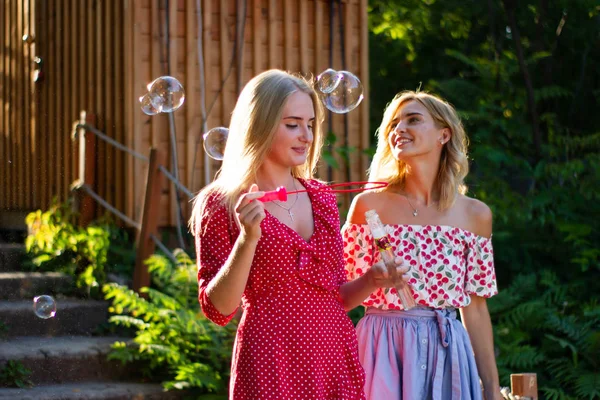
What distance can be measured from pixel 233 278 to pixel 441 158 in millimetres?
1423

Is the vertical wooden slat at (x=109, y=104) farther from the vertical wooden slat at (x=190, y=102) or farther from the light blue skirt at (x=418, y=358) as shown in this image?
the light blue skirt at (x=418, y=358)

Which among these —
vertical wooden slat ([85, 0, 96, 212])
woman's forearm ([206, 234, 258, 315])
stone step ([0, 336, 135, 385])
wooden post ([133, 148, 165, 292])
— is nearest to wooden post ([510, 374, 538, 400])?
woman's forearm ([206, 234, 258, 315])

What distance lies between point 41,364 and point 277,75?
3.81 m

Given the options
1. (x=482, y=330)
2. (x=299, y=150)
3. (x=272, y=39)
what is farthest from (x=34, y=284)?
(x=299, y=150)

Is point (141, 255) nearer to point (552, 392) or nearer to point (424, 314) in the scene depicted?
point (552, 392)

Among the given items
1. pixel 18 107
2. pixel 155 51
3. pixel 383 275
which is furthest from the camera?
pixel 18 107

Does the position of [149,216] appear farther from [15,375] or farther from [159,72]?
[15,375]

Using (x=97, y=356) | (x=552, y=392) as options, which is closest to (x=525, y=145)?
(x=552, y=392)

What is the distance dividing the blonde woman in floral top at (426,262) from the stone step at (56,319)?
366cm

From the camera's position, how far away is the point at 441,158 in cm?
366

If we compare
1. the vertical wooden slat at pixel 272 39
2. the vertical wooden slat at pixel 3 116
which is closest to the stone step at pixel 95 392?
the vertical wooden slat at pixel 272 39

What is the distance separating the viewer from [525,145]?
9.13 metres

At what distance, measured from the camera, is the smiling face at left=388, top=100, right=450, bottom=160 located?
3.50m

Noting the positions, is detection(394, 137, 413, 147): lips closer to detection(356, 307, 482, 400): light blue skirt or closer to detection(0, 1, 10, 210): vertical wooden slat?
detection(356, 307, 482, 400): light blue skirt
